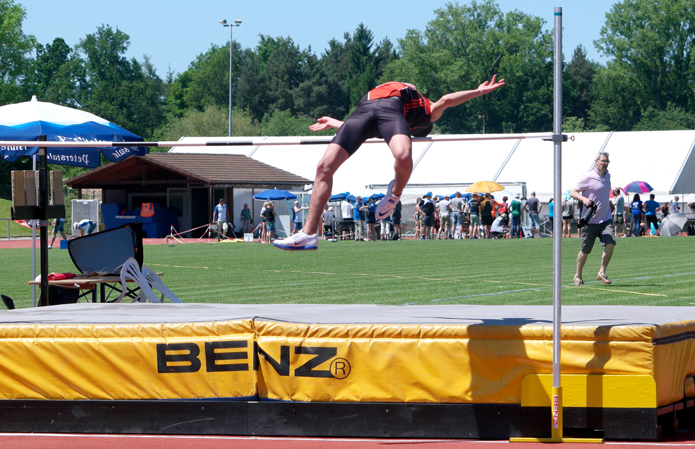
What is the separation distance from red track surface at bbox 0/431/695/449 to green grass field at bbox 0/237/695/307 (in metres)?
5.43

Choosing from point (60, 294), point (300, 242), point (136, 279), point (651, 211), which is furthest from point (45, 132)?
point (651, 211)

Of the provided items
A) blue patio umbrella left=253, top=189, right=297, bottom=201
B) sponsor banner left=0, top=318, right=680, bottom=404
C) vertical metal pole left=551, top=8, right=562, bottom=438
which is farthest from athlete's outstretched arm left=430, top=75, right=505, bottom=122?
blue patio umbrella left=253, top=189, right=297, bottom=201

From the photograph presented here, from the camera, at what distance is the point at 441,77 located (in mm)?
86688

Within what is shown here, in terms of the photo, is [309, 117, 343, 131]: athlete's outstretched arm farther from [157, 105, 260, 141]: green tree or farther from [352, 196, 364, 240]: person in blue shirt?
[157, 105, 260, 141]: green tree

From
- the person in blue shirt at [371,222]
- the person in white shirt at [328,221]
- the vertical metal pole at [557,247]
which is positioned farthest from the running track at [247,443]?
the person in blue shirt at [371,222]

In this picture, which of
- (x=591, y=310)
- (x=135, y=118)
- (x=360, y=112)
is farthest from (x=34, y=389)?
(x=135, y=118)

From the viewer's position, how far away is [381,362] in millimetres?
5059

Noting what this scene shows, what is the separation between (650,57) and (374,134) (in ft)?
268

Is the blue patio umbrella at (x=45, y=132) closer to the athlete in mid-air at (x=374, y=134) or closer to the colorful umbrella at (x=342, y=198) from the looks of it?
the athlete in mid-air at (x=374, y=134)

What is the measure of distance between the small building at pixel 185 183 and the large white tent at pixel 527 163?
165 centimetres

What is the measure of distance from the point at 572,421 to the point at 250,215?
32747mm

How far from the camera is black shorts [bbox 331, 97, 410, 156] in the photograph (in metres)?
5.27

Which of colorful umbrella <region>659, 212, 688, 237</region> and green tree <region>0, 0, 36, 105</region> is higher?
green tree <region>0, 0, 36, 105</region>

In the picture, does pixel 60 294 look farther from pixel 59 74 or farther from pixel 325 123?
pixel 59 74
